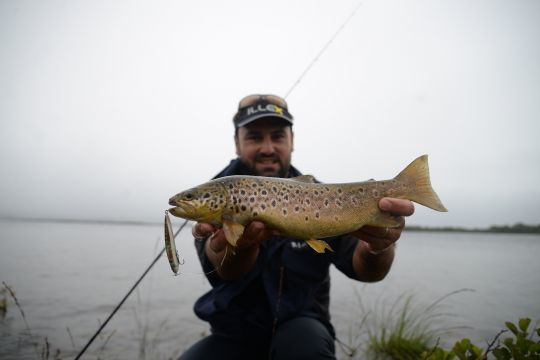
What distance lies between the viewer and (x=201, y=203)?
2.35 meters

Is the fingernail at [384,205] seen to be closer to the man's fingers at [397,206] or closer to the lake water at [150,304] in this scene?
the man's fingers at [397,206]

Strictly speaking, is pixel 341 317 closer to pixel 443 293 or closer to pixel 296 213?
pixel 443 293

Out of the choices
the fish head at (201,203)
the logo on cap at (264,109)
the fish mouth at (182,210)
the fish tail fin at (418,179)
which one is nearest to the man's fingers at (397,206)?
the fish tail fin at (418,179)

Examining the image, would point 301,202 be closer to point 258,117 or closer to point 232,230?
point 232,230

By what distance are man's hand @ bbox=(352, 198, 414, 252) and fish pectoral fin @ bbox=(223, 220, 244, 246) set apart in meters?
1.15

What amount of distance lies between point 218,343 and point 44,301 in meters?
8.25

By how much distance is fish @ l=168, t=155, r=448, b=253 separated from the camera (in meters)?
2.38

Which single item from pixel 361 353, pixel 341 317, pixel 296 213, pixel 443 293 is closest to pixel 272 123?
pixel 296 213

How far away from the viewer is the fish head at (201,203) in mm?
2316

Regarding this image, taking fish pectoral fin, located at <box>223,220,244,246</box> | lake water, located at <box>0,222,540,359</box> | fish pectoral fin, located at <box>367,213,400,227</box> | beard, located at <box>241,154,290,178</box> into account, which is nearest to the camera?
fish pectoral fin, located at <box>223,220,244,246</box>

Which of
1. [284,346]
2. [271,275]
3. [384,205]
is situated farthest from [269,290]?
[384,205]

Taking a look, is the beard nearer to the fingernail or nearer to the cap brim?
the cap brim

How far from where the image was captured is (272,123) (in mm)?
4160

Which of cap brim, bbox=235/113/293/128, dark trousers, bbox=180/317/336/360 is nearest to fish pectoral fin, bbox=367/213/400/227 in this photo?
dark trousers, bbox=180/317/336/360
